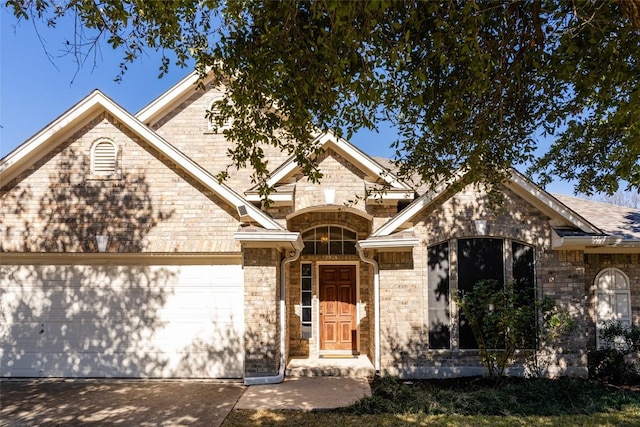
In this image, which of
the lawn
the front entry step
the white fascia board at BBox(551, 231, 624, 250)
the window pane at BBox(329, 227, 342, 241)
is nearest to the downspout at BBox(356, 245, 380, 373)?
the front entry step

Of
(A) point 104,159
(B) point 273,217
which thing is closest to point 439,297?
(B) point 273,217

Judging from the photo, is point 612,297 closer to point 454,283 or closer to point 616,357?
point 616,357

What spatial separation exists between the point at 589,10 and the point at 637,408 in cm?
669

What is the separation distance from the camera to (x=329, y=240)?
12078 mm

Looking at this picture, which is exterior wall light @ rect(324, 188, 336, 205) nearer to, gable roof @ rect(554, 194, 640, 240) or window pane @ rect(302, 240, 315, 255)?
window pane @ rect(302, 240, 315, 255)

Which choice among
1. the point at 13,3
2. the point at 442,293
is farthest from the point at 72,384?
the point at 442,293

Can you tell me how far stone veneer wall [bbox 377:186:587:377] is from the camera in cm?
989

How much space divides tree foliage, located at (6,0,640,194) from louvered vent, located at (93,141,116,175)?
158 inches

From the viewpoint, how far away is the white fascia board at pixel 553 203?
9.84 metres

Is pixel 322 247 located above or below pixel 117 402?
above

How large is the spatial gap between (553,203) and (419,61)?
5.88 meters

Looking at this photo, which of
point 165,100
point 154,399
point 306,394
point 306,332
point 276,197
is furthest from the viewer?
point 165,100

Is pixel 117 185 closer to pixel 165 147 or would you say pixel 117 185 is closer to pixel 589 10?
pixel 165 147

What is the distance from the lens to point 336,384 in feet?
30.9
